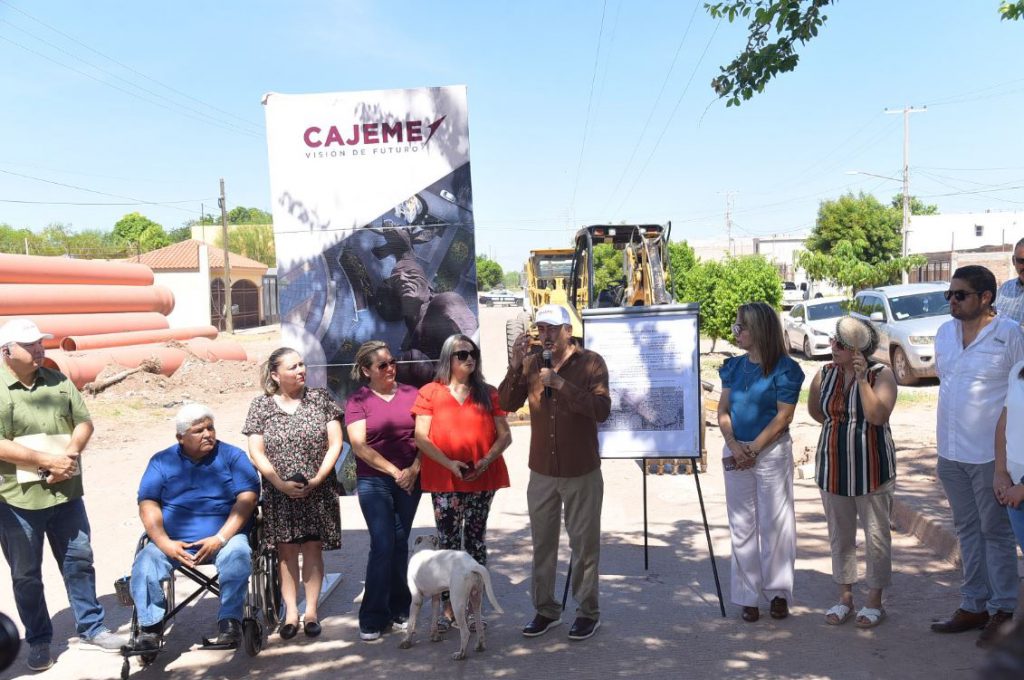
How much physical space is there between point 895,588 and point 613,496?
353 centimetres

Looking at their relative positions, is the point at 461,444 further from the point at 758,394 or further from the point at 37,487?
the point at 37,487

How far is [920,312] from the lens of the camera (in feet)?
54.5

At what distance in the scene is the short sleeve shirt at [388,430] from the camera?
5426 mm

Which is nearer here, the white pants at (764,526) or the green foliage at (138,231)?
the white pants at (764,526)

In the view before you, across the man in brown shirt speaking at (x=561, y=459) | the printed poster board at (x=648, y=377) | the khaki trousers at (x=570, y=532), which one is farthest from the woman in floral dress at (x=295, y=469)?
the printed poster board at (x=648, y=377)

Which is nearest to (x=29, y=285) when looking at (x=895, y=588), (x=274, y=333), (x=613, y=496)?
(x=613, y=496)

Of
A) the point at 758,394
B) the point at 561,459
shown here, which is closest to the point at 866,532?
the point at 758,394

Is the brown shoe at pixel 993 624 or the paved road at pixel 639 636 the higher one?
the brown shoe at pixel 993 624

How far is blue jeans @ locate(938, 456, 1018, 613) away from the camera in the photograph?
15.7 feet

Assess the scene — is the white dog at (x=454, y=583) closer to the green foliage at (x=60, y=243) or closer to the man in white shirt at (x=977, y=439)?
the man in white shirt at (x=977, y=439)

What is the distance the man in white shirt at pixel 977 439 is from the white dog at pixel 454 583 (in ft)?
8.41

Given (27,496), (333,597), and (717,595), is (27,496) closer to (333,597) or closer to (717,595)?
(333,597)

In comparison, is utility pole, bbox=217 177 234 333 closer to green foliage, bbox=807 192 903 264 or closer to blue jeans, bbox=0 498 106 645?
green foliage, bbox=807 192 903 264

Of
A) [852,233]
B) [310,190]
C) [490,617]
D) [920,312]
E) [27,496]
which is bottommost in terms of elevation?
[490,617]
